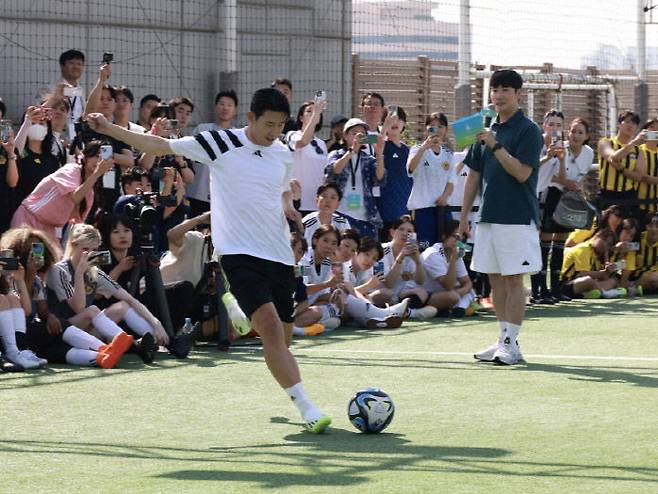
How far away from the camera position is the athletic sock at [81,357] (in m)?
10.1

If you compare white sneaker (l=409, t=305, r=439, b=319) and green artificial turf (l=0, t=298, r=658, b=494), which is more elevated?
white sneaker (l=409, t=305, r=439, b=319)

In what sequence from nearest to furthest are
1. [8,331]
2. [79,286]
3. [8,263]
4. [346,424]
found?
[346,424] → [8,263] → [8,331] → [79,286]

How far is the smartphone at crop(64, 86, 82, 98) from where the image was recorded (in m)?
12.4

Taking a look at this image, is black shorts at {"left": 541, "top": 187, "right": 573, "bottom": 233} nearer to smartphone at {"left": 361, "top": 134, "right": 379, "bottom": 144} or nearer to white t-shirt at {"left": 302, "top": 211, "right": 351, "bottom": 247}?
smartphone at {"left": 361, "top": 134, "right": 379, "bottom": 144}

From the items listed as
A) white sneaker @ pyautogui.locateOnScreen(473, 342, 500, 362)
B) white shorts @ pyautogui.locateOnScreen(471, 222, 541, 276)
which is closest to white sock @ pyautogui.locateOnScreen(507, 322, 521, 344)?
white sneaker @ pyautogui.locateOnScreen(473, 342, 500, 362)

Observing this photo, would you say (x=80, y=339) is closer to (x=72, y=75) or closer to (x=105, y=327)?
(x=105, y=327)

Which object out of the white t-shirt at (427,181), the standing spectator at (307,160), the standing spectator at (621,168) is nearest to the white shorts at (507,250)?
the standing spectator at (307,160)

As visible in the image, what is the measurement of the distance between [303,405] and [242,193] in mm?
1166

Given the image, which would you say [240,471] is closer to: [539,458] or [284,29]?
[539,458]

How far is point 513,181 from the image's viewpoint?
33.9 ft

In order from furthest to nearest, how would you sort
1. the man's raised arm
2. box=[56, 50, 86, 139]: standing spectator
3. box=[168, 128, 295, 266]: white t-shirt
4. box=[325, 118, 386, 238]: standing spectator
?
box=[325, 118, 386, 238]: standing spectator, box=[56, 50, 86, 139]: standing spectator, box=[168, 128, 295, 266]: white t-shirt, the man's raised arm

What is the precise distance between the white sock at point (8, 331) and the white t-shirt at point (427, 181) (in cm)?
600

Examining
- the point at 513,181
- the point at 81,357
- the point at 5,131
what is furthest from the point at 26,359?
the point at 513,181

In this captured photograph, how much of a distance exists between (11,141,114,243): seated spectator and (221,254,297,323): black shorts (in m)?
4.04
